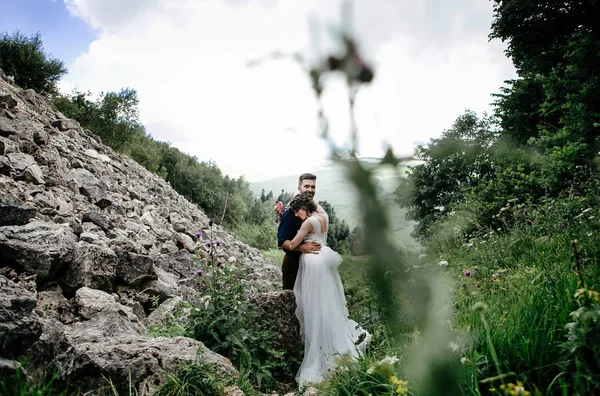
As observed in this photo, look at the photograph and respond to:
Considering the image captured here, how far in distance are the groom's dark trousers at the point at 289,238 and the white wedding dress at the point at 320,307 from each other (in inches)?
8.3

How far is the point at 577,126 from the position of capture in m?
8.59

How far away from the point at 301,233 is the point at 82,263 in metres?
2.56

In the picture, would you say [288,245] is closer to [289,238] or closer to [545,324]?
[289,238]

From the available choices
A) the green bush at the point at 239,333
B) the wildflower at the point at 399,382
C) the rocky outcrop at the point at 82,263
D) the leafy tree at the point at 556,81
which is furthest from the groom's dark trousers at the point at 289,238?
the leafy tree at the point at 556,81

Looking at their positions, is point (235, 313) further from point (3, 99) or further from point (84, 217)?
point (3, 99)

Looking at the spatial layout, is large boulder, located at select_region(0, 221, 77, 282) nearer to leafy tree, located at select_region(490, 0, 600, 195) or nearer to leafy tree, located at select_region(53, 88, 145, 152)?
leafy tree, located at select_region(490, 0, 600, 195)

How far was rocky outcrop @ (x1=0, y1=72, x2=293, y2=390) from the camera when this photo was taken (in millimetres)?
2395

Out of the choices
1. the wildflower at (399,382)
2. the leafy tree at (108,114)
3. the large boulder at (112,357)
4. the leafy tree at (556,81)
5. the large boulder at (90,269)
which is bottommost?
the large boulder at (112,357)

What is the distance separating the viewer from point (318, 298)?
4.42 metres

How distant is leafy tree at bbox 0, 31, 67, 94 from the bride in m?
22.9

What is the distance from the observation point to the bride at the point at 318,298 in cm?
420

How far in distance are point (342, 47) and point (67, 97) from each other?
27.0m

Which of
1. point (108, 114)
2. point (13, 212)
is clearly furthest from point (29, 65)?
point (13, 212)

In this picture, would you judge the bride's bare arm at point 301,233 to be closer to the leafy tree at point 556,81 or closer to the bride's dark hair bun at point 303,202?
the bride's dark hair bun at point 303,202
